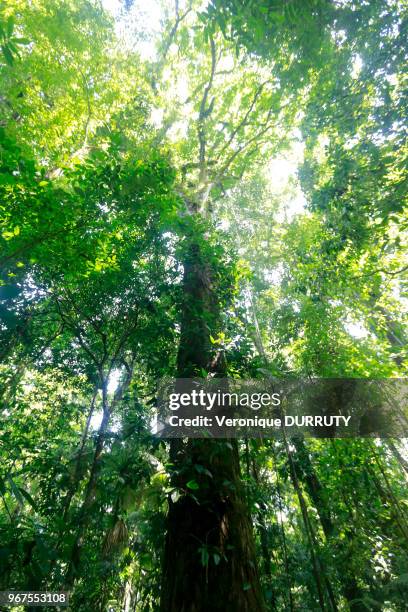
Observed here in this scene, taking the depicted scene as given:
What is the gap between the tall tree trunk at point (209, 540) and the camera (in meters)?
2.03

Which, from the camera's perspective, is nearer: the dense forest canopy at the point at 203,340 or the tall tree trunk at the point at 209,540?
the tall tree trunk at the point at 209,540

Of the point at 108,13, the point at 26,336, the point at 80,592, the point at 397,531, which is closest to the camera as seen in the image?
the point at 397,531

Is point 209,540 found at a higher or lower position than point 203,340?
lower

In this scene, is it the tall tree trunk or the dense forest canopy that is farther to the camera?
the dense forest canopy

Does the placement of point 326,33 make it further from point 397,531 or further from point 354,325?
point 397,531

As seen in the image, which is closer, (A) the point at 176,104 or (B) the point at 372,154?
(B) the point at 372,154

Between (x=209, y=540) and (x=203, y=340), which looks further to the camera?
(x=203, y=340)

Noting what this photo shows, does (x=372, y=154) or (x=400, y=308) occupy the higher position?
(x=372, y=154)

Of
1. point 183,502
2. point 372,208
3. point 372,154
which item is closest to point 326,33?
point 372,154

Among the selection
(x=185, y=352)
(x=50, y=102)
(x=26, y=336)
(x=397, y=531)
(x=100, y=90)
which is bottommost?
(x=397, y=531)

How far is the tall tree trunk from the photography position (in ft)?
6.66

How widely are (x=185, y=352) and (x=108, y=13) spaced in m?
12.0

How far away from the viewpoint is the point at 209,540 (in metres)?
2.27

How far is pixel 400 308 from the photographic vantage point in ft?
18.8
